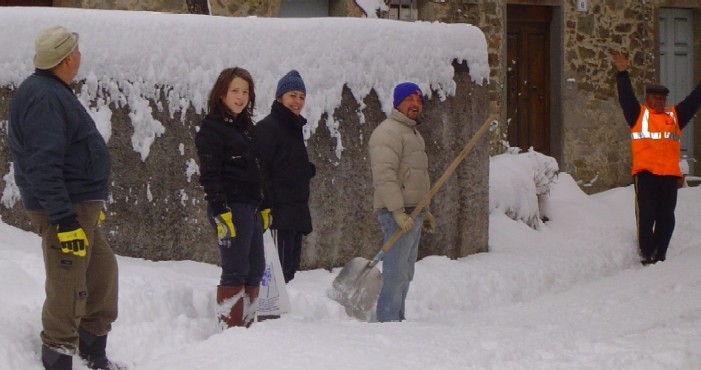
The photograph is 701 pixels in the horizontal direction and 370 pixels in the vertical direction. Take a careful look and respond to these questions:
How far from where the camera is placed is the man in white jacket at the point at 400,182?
5.65m

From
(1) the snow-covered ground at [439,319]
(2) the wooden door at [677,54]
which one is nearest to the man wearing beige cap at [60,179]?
(1) the snow-covered ground at [439,319]

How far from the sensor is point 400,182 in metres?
5.73

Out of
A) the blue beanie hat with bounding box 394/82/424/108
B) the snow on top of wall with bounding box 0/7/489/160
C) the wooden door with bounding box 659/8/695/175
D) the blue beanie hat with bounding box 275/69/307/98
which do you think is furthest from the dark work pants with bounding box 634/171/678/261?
the wooden door with bounding box 659/8/695/175

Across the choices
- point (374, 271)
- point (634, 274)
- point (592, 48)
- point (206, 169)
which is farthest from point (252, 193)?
point (592, 48)

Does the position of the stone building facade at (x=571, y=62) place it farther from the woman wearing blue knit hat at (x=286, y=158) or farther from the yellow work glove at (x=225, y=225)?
the yellow work glove at (x=225, y=225)

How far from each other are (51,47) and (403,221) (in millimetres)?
2150

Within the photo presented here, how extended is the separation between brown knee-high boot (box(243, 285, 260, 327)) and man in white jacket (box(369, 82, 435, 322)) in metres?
0.88

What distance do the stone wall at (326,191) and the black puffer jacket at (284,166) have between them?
2.64 ft

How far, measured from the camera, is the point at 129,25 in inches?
243

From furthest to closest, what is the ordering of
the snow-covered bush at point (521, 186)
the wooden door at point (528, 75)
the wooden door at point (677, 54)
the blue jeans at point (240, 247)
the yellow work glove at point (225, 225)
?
the wooden door at point (677, 54) → the wooden door at point (528, 75) → the snow-covered bush at point (521, 186) → the blue jeans at point (240, 247) → the yellow work glove at point (225, 225)

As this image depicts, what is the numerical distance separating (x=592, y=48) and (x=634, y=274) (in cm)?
583

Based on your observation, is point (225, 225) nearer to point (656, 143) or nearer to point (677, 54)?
point (656, 143)

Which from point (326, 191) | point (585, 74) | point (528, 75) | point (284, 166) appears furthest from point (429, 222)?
point (585, 74)

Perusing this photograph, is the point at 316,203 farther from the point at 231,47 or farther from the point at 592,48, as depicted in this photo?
the point at 592,48
